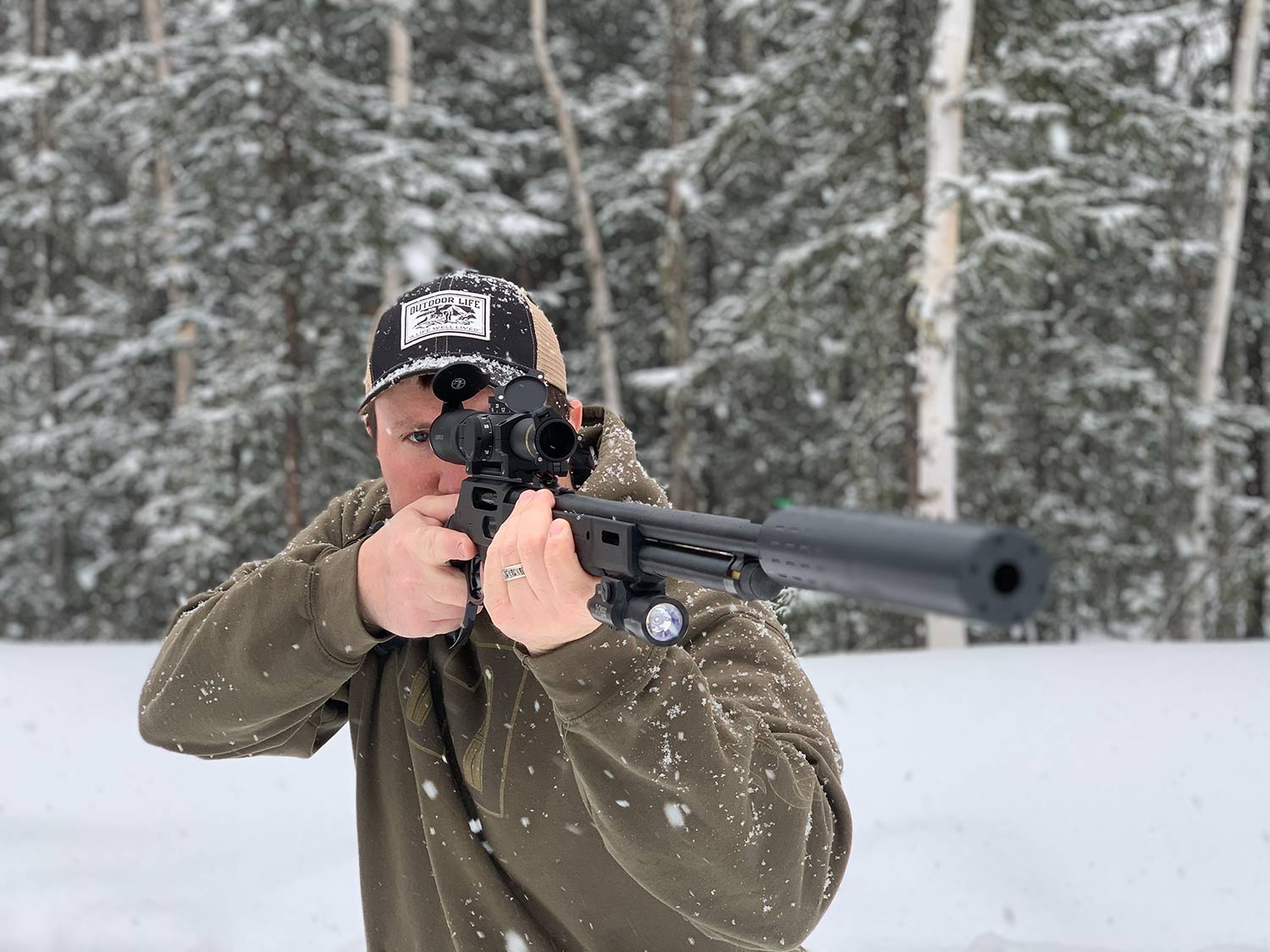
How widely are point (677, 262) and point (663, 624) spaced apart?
13.7 meters

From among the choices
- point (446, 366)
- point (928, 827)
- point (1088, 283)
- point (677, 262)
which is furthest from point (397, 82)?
point (446, 366)

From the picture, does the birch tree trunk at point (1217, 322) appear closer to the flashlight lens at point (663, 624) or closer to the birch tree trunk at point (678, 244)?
the birch tree trunk at point (678, 244)

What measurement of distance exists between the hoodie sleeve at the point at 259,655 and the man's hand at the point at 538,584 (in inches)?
20.6

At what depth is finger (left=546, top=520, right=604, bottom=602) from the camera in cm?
136

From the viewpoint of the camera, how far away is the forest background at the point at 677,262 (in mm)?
10305

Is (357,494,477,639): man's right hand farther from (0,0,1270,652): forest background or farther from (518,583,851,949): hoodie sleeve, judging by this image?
(0,0,1270,652): forest background

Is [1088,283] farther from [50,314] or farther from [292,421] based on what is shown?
[50,314]

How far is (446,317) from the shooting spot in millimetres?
2006

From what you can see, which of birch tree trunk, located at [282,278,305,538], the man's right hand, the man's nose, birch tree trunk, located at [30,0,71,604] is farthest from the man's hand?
birch tree trunk, located at [30,0,71,604]

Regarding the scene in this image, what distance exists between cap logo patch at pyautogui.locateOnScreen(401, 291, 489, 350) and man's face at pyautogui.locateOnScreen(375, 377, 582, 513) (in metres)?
0.10

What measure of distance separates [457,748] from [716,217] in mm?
15822

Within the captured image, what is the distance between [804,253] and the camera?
10.8 m

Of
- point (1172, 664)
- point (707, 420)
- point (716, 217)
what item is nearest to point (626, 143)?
point (716, 217)

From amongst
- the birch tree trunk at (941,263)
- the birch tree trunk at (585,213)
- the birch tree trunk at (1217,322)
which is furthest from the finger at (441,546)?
the birch tree trunk at (585,213)
